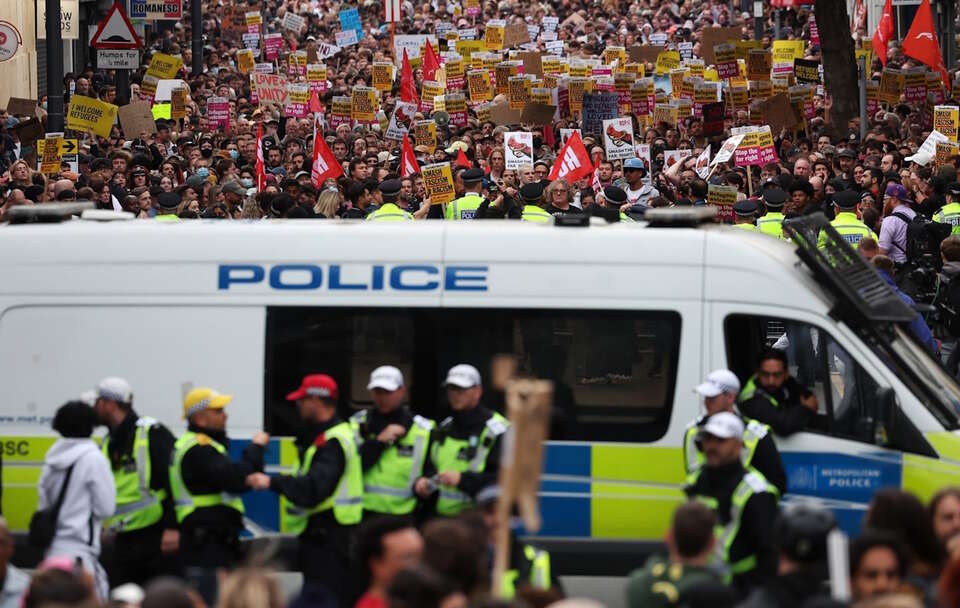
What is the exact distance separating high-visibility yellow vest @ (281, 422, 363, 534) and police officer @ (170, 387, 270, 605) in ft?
0.91

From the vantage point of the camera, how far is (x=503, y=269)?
9.34m

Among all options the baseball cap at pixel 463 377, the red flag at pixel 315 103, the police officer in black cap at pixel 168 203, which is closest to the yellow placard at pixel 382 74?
the red flag at pixel 315 103

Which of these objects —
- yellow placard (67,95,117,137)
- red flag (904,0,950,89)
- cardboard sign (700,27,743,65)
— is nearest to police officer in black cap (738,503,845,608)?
Answer: yellow placard (67,95,117,137)

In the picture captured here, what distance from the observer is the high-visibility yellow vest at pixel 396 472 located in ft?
28.7

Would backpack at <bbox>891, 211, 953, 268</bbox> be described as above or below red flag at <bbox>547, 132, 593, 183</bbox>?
below

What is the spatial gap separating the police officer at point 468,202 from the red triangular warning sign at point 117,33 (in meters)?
8.99

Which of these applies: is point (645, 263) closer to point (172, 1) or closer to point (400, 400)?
point (400, 400)

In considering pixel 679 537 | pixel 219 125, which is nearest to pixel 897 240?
pixel 679 537

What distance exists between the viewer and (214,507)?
8.64m

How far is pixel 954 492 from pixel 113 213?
5.24 meters

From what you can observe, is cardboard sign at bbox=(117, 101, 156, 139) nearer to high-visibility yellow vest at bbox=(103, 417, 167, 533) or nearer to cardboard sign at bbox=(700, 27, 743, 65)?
cardboard sign at bbox=(700, 27, 743, 65)

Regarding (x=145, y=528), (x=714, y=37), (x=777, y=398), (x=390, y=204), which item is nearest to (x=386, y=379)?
(x=145, y=528)

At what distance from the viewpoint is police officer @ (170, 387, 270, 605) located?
8414 mm

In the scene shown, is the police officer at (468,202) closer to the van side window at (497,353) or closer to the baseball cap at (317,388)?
the van side window at (497,353)
